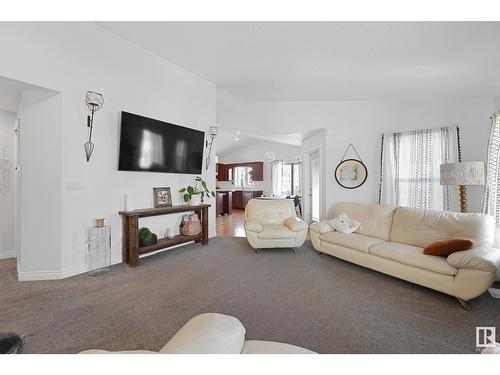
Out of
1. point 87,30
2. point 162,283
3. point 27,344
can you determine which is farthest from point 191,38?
point 27,344

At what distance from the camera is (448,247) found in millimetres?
2277

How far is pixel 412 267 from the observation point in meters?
2.41

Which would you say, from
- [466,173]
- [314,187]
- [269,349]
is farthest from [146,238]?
[466,173]

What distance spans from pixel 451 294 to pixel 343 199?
107 inches

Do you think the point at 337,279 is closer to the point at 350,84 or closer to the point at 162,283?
the point at 162,283

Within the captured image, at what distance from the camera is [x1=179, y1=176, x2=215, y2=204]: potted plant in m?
3.88

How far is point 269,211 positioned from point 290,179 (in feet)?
16.7

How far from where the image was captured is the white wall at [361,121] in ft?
12.2

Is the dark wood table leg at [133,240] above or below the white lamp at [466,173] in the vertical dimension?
below

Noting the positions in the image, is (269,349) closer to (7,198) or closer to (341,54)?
(341,54)

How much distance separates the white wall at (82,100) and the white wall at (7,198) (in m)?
1.27

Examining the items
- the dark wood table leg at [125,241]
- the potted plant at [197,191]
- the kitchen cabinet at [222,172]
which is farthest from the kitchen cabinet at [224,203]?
the dark wood table leg at [125,241]

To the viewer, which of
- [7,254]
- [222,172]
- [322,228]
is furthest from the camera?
[222,172]

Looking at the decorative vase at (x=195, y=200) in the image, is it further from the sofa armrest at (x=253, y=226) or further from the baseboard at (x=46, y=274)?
the baseboard at (x=46, y=274)
